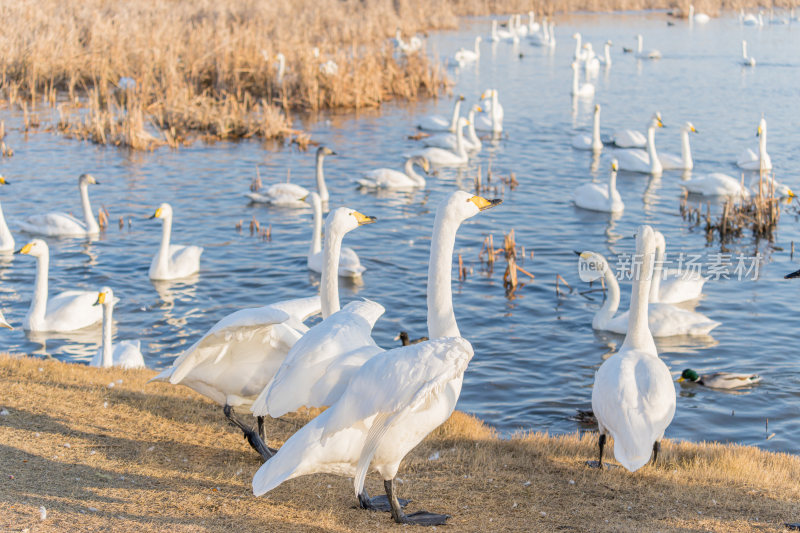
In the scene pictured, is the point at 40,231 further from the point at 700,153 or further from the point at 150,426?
the point at 700,153

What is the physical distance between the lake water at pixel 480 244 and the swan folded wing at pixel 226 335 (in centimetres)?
385

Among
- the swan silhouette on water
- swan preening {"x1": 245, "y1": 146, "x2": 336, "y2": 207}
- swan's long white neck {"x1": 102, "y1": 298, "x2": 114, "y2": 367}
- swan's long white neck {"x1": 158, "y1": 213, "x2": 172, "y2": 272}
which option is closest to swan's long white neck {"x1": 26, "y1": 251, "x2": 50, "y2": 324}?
swan's long white neck {"x1": 102, "y1": 298, "x2": 114, "y2": 367}

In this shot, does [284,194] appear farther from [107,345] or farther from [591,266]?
[107,345]

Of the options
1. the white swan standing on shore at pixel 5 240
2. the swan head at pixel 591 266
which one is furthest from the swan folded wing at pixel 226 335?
the white swan standing on shore at pixel 5 240

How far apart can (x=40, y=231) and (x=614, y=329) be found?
981 cm

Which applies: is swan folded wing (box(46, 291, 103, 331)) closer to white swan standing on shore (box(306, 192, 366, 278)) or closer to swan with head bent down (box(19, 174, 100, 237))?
white swan standing on shore (box(306, 192, 366, 278))

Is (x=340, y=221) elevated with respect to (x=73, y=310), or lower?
elevated

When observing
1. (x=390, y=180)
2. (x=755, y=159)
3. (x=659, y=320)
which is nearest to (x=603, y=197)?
(x=390, y=180)

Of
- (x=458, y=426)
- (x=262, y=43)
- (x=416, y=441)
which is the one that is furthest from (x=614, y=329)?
(x=262, y=43)

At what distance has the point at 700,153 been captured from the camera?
21047mm

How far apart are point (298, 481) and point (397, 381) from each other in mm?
1607

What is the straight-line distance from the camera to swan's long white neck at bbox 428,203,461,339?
5.36 meters

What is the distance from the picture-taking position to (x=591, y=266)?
12469 mm

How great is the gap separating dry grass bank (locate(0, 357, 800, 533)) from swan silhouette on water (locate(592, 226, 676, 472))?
0.74 ft
